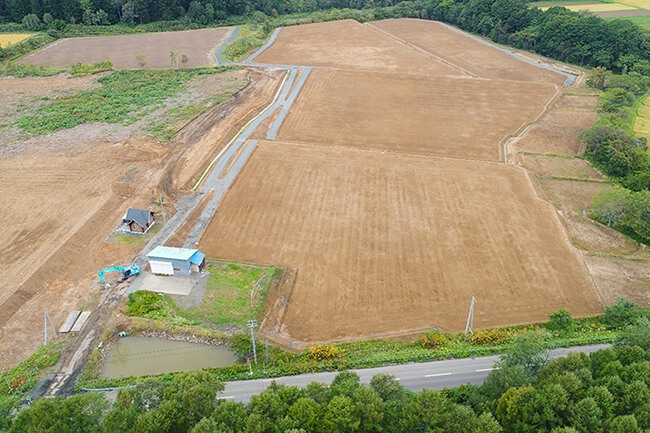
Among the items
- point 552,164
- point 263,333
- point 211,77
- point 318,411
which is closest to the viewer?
point 318,411

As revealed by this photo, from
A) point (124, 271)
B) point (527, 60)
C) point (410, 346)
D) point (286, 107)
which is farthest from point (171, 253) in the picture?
point (527, 60)

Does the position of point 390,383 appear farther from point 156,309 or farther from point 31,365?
point 31,365

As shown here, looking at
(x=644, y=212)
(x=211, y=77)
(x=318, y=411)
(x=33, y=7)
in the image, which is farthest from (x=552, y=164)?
(x=33, y=7)

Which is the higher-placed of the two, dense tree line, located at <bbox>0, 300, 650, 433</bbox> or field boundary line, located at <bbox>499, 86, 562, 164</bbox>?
field boundary line, located at <bbox>499, 86, 562, 164</bbox>

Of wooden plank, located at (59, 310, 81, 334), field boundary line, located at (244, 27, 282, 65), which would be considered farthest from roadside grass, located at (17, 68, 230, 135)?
wooden plank, located at (59, 310, 81, 334)

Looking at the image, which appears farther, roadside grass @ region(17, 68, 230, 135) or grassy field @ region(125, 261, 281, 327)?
roadside grass @ region(17, 68, 230, 135)

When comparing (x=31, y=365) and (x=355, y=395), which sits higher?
(x=355, y=395)

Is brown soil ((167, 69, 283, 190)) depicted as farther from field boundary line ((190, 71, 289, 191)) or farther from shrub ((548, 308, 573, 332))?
shrub ((548, 308, 573, 332))
